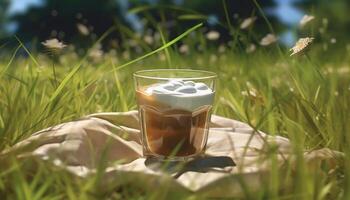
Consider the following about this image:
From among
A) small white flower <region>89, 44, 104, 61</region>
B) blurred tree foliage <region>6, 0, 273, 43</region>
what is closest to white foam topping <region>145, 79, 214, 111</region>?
small white flower <region>89, 44, 104, 61</region>

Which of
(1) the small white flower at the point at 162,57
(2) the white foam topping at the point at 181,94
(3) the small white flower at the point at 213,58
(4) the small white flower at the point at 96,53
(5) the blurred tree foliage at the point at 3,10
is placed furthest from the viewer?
(5) the blurred tree foliage at the point at 3,10

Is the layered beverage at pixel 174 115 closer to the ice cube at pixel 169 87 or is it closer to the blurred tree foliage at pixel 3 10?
the ice cube at pixel 169 87

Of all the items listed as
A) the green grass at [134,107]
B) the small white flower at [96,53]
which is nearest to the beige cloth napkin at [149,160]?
the green grass at [134,107]

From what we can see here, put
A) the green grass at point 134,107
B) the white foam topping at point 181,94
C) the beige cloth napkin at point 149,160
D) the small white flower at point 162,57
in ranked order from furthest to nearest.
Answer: the small white flower at point 162,57
the white foam topping at point 181,94
the beige cloth napkin at point 149,160
the green grass at point 134,107

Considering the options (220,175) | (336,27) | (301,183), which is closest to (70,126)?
(220,175)

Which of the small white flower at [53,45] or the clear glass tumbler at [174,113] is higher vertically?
the small white flower at [53,45]

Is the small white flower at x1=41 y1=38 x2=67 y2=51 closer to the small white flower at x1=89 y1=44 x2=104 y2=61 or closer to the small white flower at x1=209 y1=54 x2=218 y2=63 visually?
the small white flower at x1=89 y1=44 x2=104 y2=61

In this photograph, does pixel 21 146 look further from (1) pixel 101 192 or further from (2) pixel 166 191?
(2) pixel 166 191

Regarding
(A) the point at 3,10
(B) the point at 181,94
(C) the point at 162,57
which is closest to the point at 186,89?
(B) the point at 181,94
